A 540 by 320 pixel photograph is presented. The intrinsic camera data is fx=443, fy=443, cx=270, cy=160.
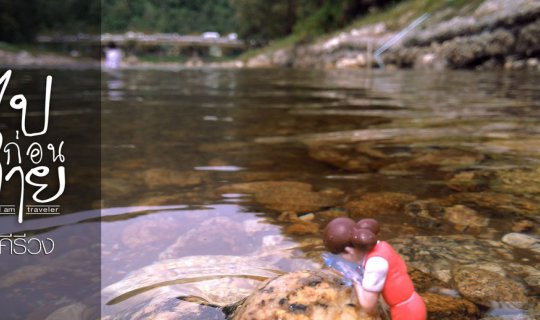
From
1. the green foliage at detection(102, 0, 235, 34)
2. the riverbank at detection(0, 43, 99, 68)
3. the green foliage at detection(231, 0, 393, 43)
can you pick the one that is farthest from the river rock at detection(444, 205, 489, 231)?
the green foliage at detection(102, 0, 235, 34)

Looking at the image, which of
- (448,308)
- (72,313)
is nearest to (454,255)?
(448,308)

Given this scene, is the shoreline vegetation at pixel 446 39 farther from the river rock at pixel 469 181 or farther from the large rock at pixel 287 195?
the large rock at pixel 287 195

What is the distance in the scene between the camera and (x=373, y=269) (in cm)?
136

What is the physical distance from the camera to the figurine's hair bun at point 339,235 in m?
1.39

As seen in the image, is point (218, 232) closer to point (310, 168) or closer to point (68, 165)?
point (310, 168)

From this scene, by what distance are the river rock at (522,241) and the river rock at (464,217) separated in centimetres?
18

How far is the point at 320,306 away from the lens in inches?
55.4

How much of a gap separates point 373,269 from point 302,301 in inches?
9.9

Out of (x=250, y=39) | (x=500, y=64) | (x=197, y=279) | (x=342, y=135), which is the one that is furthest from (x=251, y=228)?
(x=250, y=39)

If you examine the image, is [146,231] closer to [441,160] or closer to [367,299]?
[367,299]

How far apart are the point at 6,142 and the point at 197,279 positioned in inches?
143

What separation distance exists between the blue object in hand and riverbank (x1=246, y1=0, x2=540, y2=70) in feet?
62.6

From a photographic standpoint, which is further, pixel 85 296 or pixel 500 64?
pixel 500 64

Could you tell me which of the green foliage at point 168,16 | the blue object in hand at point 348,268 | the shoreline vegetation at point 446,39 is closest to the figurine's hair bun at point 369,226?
the blue object in hand at point 348,268
